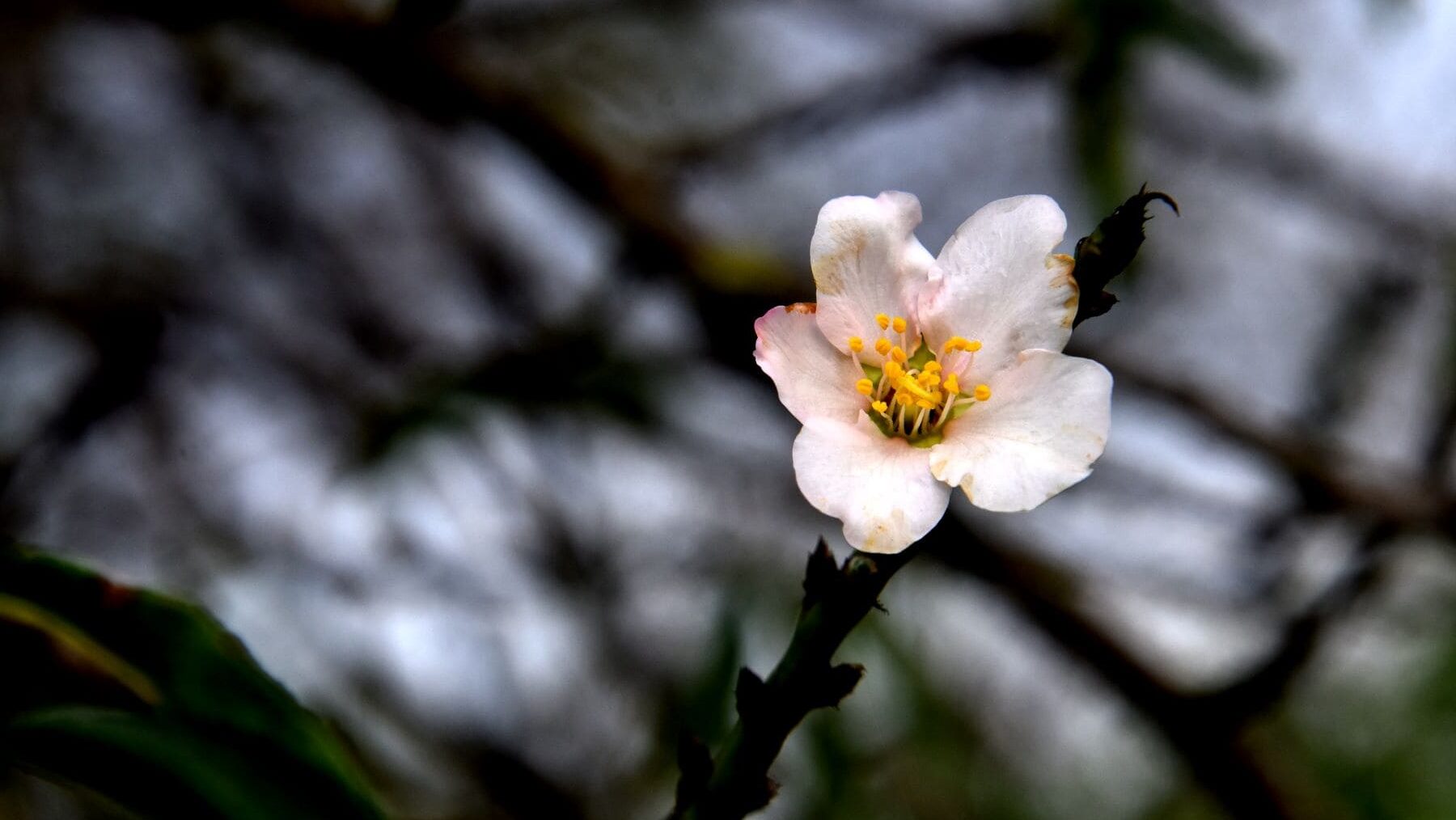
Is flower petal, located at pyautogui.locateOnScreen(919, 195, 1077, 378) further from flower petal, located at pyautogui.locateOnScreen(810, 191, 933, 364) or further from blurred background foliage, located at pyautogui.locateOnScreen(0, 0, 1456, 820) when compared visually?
blurred background foliage, located at pyautogui.locateOnScreen(0, 0, 1456, 820)

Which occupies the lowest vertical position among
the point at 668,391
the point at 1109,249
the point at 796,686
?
the point at 796,686

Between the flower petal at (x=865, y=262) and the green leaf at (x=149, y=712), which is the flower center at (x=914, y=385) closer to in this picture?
the flower petal at (x=865, y=262)

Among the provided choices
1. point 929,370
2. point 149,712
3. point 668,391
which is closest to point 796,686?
point 929,370

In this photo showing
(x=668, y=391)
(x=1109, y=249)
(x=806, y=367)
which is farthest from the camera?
(x=668, y=391)

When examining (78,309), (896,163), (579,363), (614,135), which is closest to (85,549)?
(78,309)

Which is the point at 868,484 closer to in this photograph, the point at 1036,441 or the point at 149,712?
Answer: the point at 1036,441

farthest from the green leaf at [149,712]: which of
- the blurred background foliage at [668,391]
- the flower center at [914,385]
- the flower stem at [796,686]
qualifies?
the blurred background foliage at [668,391]
